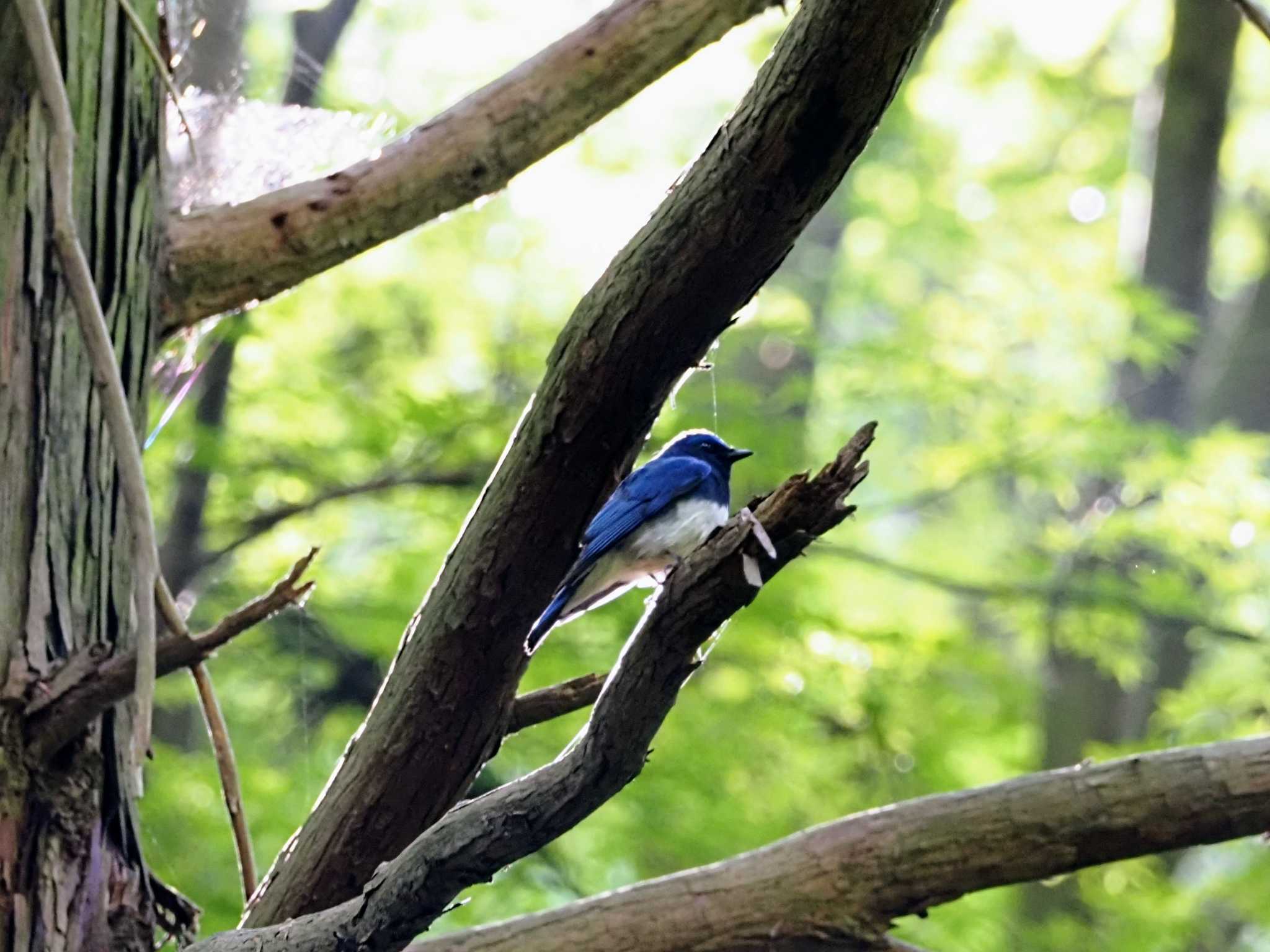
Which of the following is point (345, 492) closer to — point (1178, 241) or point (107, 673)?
point (107, 673)

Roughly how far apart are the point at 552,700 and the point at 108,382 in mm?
1000

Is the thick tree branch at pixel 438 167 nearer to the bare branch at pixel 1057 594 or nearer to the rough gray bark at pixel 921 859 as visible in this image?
the rough gray bark at pixel 921 859

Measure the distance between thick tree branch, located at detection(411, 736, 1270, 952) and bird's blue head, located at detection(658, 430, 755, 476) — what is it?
2164 mm

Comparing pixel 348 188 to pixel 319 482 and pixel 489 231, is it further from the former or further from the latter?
pixel 489 231

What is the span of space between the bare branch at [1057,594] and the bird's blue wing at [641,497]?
207 cm

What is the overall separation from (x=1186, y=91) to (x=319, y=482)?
6.41 meters

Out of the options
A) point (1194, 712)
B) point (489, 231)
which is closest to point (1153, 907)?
point (1194, 712)

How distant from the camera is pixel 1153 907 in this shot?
6055 millimetres

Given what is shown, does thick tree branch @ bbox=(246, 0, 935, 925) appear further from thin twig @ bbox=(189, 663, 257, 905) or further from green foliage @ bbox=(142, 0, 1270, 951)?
green foliage @ bbox=(142, 0, 1270, 951)

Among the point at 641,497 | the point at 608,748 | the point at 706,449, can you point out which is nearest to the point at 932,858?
the point at 608,748

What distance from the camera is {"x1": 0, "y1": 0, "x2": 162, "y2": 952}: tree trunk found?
256cm

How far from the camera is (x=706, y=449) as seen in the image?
4625 mm

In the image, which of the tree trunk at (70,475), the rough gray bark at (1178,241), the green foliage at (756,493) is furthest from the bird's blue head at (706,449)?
the rough gray bark at (1178,241)

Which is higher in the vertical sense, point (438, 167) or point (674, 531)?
point (438, 167)
